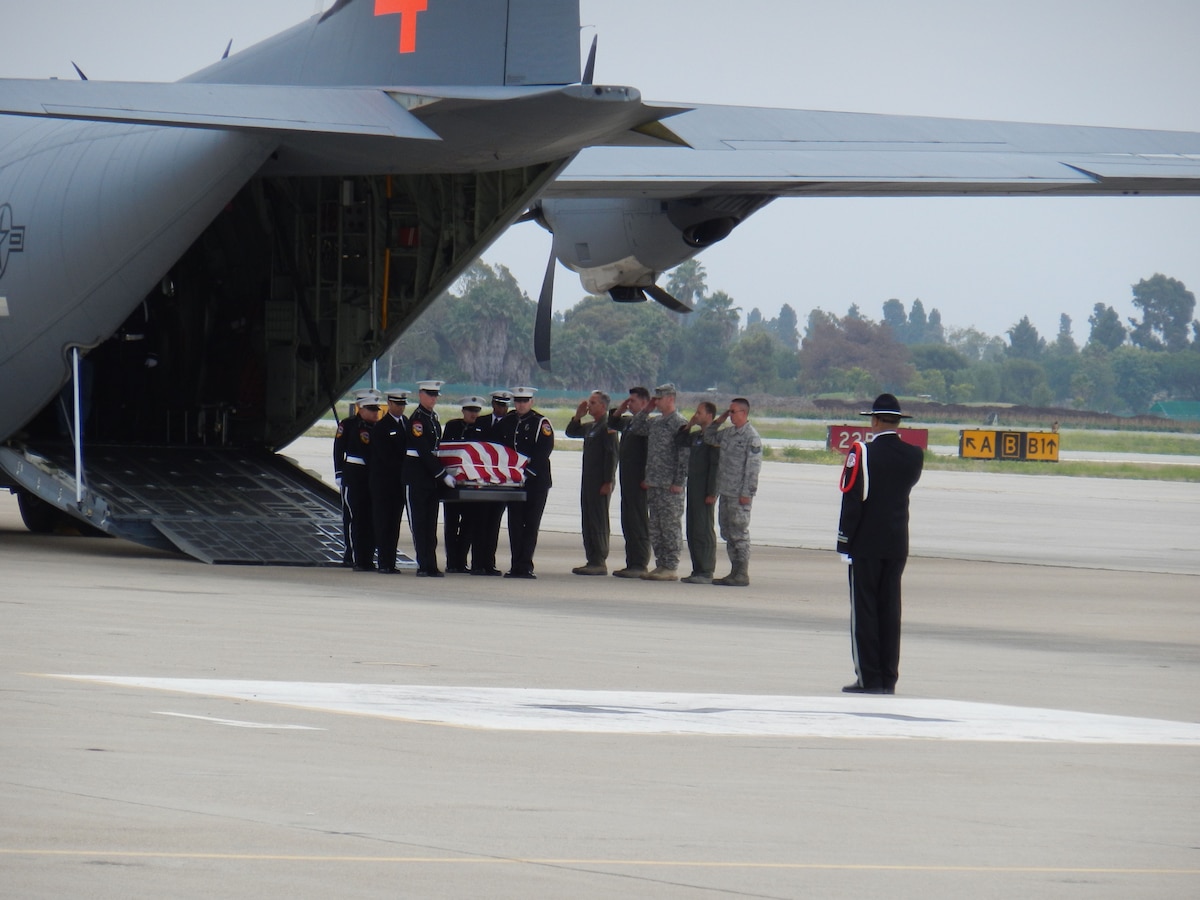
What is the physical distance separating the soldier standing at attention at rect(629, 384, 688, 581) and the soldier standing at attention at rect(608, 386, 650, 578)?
3.7 inches

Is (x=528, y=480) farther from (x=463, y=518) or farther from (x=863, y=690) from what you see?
(x=863, y=690)

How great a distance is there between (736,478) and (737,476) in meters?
0.02

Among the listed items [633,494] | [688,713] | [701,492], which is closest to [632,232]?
[633,494]

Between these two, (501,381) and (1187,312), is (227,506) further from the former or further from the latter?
(1187,312)

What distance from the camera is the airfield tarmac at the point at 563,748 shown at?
4332 millimetres

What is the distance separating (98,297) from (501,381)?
7836cm

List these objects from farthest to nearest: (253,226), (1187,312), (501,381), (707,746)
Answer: (1187,312) → (501,381) → (253,226) → (707,746)

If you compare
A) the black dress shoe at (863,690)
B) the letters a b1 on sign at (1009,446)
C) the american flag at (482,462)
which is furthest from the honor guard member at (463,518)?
the letters a b1 on sign at (1009,446)

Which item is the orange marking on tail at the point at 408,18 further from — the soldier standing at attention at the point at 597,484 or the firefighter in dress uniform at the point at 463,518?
the soldier standing at attention at the point at 597,484

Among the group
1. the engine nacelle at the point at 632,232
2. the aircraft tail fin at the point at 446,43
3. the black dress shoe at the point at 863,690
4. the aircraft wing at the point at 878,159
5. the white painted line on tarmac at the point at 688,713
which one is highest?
the aircraft tail fin at the point at 446,43

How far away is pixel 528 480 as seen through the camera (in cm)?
1467

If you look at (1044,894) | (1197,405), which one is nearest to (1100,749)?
(1044,894)

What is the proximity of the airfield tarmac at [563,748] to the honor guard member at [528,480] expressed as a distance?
1510 millimetres

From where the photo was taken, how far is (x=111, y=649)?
8.38 m
